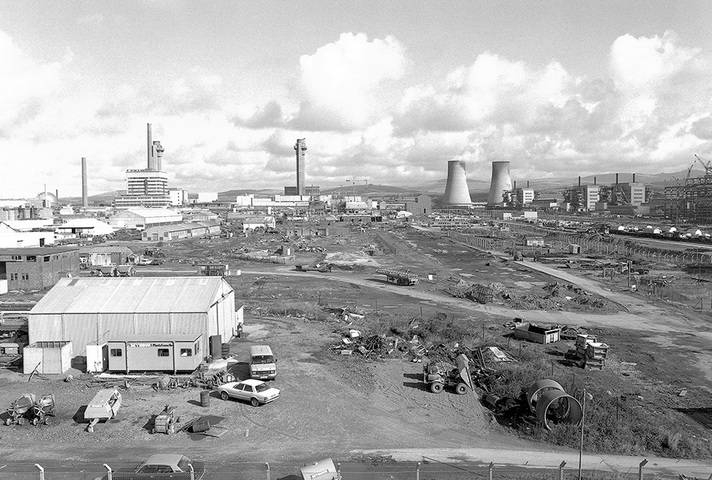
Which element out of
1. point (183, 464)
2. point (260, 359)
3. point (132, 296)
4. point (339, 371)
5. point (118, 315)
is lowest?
point (339, 371)

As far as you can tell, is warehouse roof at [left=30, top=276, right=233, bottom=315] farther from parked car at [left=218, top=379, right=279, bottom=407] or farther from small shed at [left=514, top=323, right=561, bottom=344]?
small shed at [left=514, top=323, right=561, bottom=344]

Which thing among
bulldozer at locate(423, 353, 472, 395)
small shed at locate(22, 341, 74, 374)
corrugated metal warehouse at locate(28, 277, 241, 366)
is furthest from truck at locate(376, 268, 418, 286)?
small shed at locate(22, 341, 74, 374)

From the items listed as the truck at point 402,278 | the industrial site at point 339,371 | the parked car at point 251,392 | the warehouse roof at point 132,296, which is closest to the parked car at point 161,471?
the industrial site at point 339,371

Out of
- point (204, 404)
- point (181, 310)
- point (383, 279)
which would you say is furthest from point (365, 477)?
point (383, 279)

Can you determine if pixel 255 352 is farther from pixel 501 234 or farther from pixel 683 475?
pixel 501 234

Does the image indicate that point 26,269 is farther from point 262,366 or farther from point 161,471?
point 161,471

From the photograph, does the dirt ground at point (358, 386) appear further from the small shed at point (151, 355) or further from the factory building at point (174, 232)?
the factory building at point (174, 232)

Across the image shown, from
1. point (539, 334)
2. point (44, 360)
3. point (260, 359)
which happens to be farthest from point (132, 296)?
point (539, 334)
